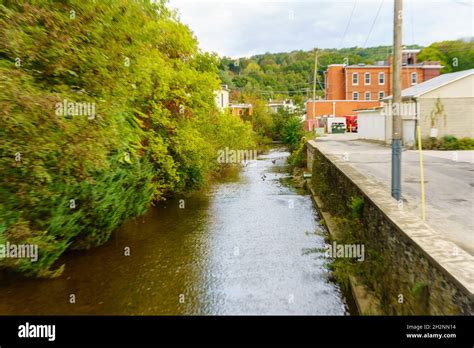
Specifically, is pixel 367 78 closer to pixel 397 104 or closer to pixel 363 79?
pixel 363 79

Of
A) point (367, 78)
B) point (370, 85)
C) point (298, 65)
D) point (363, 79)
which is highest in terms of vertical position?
point (298, 65)

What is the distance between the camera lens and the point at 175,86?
18.1 metres

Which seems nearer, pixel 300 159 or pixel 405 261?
pixel 405 261

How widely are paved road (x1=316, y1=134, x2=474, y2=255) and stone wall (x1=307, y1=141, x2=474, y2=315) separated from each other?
779 millimetres

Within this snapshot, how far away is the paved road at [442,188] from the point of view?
26.7 feet

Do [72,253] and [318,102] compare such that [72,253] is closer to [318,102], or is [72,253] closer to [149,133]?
[149,133]

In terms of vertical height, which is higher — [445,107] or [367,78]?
[367,78]

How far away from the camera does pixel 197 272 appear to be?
37.4 ft

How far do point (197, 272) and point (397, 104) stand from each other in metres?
6.57

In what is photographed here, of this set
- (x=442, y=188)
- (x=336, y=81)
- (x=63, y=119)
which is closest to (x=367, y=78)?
(x=336, y=81)

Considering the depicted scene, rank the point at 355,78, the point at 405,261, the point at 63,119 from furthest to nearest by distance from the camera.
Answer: the point at 355,78 → the point at 63,119 → the point at 405,261

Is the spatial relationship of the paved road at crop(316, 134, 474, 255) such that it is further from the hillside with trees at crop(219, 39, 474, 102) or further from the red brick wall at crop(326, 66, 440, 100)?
the red brick wall at crop(326, 66, 440, 100)

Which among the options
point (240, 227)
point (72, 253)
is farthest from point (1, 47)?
point (240, 227)

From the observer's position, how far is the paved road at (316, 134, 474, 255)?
814 cm
